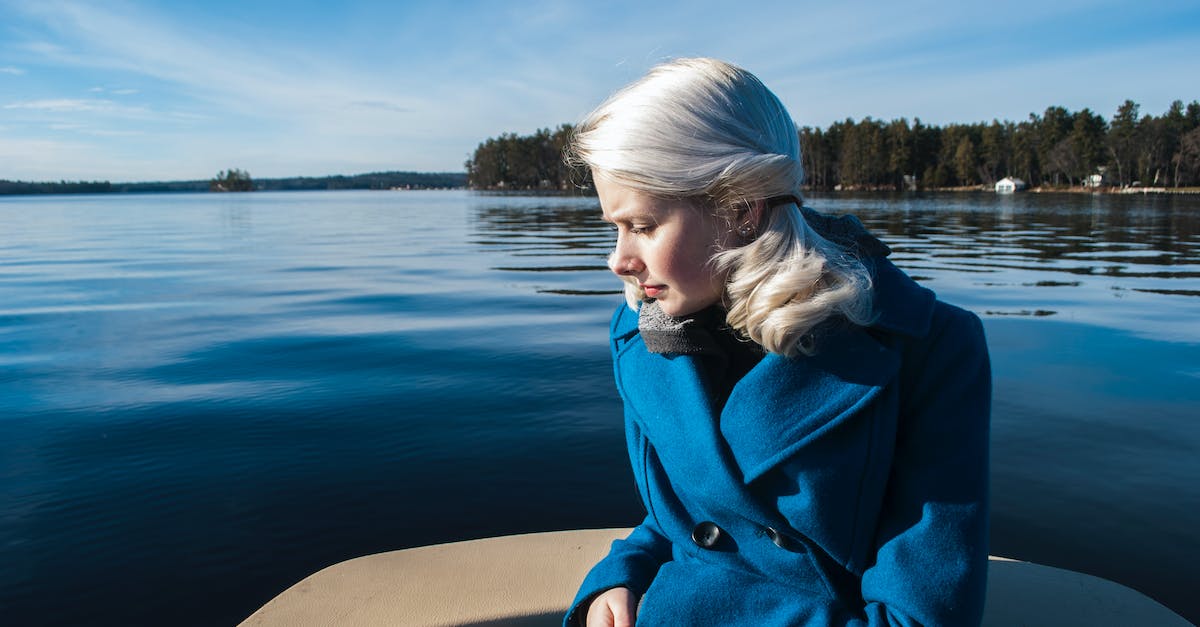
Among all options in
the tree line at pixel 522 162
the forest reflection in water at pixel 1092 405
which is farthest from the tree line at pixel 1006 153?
the forest reflection in water at pixel 1092 405

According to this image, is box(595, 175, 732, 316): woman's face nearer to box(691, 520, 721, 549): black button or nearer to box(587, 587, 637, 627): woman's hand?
box(691, 520, 721, 549): black button

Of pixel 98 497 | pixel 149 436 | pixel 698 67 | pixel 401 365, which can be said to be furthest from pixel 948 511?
pixel 401 365

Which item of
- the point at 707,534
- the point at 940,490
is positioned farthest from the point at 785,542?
the point at 940,490

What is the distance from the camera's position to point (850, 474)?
161 cm

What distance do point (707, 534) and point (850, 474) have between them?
0.36 meters

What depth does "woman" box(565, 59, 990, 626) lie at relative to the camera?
1573 millimetres

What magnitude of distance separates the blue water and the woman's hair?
2906 millimetres

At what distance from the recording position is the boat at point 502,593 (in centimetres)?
250

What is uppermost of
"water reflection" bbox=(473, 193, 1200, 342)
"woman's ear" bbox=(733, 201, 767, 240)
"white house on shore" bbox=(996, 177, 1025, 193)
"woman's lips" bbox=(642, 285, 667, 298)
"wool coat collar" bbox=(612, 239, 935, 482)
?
"white house on shore" bbox=(996, 177, 1025, 193)

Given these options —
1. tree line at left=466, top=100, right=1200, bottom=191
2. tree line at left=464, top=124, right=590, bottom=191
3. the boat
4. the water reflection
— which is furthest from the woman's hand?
tree line at left=464, top=124, right=590, bottom=191

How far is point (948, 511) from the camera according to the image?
1560 millimetres

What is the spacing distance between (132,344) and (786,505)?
883cm

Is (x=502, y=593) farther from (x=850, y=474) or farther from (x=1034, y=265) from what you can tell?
(x=1034, y=265)

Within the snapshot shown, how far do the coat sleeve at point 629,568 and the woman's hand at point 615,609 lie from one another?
2 centimetres
